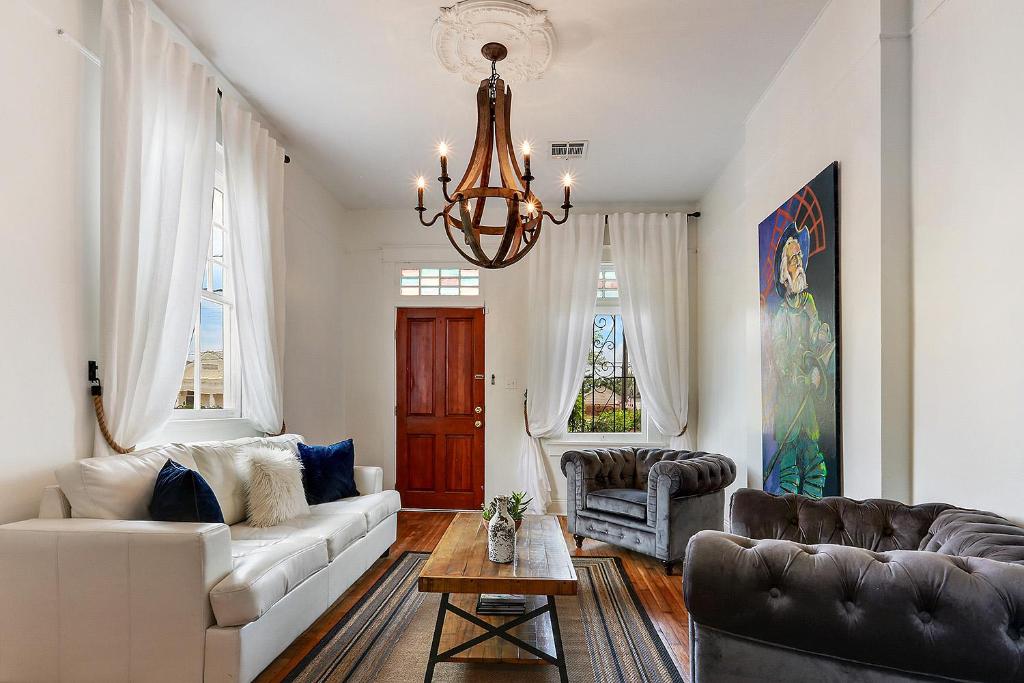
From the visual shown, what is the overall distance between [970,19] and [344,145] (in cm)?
391

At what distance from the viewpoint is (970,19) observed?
216cm

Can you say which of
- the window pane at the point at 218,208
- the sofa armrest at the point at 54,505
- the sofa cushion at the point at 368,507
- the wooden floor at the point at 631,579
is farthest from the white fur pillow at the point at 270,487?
the window pane at the point at 218,208

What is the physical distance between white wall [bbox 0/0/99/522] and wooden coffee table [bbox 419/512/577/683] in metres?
1.59

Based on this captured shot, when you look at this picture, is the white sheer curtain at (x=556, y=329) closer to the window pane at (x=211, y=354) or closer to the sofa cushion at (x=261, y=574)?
the window pane at (x=211, y=354)

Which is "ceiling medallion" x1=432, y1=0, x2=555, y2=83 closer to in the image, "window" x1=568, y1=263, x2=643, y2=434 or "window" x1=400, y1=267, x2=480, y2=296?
"window" x1=400, y1=267, x2=480, y2=296

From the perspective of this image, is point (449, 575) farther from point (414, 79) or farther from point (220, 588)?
point (414, 79)

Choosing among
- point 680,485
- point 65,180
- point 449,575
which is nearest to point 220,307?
point 65,180

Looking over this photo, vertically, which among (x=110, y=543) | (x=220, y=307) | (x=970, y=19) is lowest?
(x=110, y=543)

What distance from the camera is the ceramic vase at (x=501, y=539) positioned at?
9.29 feet

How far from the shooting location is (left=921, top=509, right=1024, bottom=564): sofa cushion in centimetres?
162

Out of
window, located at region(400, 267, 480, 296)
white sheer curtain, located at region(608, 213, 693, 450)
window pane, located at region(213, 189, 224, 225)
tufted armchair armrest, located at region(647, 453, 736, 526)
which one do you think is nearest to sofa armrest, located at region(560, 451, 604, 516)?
tufted armchair armrest, located at region(647, 453, 736, 526)

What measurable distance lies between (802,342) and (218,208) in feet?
11.8

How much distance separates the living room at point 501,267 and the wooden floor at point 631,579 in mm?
30

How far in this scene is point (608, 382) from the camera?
6.42 metres
